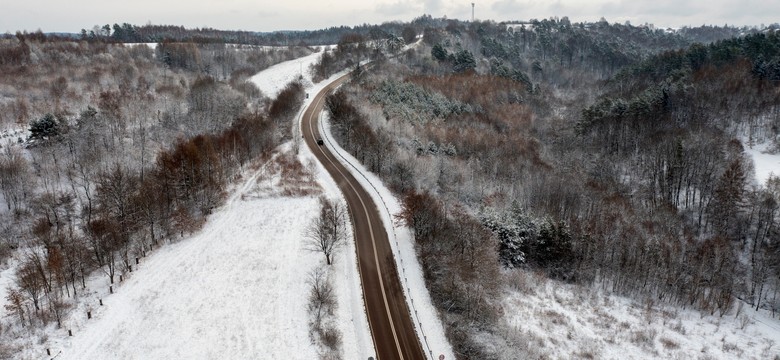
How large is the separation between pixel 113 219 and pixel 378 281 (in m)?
34.3

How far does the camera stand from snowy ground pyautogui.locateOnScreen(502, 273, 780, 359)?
4100cm

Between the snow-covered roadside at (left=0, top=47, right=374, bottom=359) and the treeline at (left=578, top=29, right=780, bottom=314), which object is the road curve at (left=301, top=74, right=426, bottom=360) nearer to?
the snow-covered roadside at (left=0, top=47, right=374, bottom=359)

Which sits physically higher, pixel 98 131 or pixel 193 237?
pixel 98 131

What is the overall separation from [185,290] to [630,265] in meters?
57.7

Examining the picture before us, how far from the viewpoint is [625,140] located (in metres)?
104

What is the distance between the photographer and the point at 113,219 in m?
53.1

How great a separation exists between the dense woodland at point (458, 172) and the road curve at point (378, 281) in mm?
3878

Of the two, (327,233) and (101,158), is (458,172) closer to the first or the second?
(327,233)

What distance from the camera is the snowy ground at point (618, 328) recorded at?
41000 mm

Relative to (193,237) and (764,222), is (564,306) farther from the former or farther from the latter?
(193,237)

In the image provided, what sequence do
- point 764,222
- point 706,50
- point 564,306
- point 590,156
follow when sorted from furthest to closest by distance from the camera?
point 706,50
point 590,156
point 764,222
point 564,306

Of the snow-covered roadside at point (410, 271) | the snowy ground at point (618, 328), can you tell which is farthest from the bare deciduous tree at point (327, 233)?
the snowy ground at point (618, 328)

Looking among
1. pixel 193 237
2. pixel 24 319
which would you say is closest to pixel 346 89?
pixel 193 237

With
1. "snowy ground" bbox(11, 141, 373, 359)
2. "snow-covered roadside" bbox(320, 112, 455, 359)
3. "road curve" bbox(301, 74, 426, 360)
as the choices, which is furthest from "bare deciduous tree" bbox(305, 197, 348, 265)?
"snow-covered roadside" bbox(320, 112, 455, 359)
